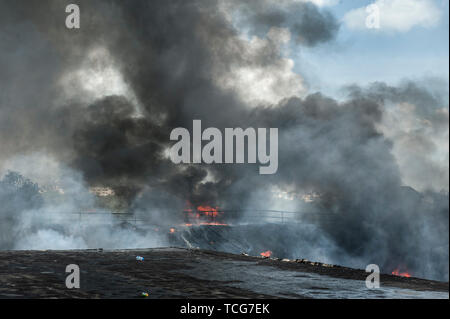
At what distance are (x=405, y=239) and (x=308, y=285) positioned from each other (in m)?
52.7

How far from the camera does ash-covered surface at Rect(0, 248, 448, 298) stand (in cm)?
674

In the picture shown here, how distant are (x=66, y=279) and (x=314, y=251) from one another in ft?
146

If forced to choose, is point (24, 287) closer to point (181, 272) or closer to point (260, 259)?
point (181, 272)

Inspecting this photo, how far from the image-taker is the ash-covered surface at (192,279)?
22.1ft

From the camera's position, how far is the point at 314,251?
50.2 meters

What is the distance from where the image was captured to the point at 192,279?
8250 mm
